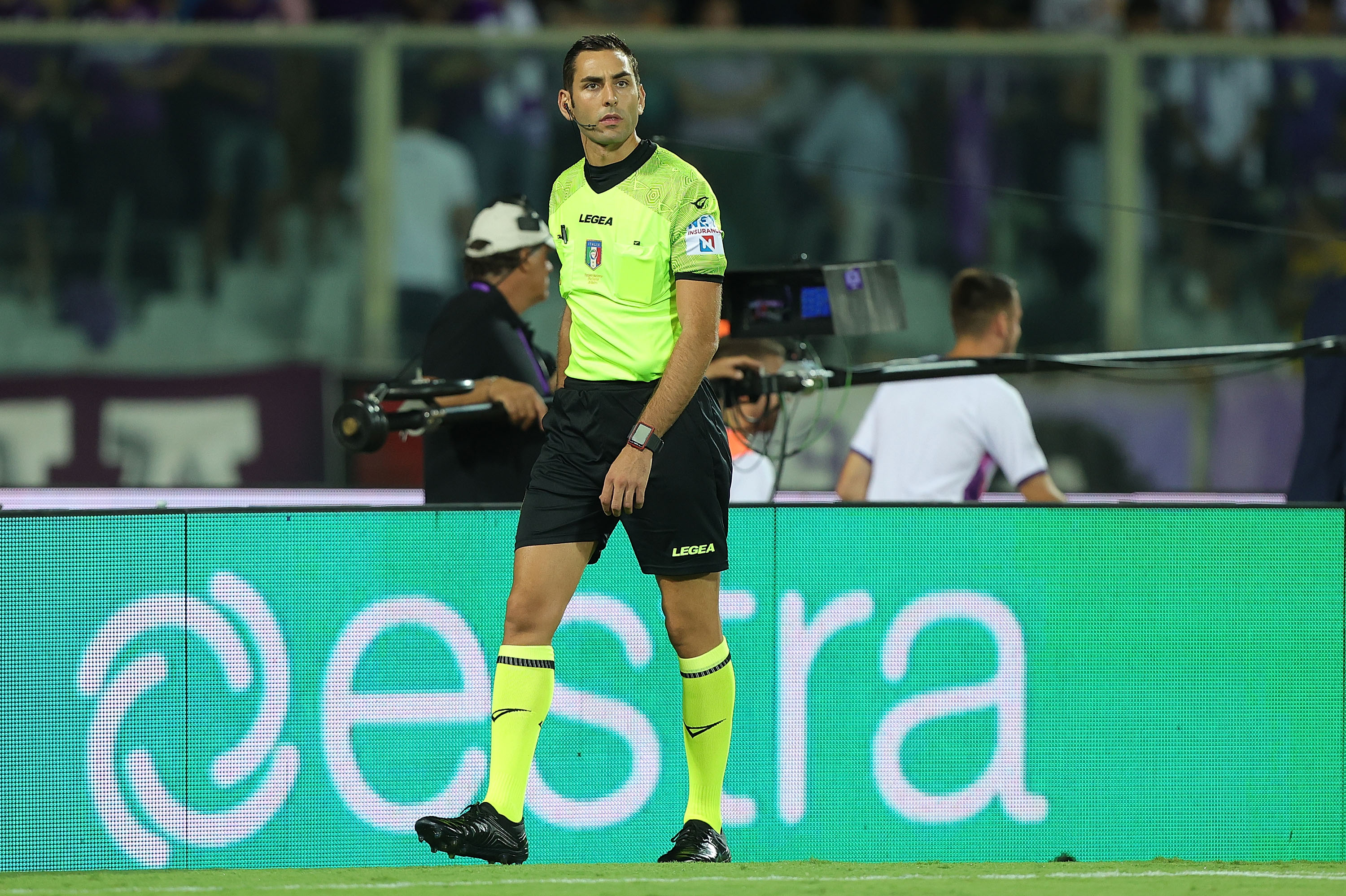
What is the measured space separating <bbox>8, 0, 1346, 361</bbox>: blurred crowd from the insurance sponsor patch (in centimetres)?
520

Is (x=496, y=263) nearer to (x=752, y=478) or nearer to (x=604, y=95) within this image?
(x=752, y=478)

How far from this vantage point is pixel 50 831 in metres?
5.23

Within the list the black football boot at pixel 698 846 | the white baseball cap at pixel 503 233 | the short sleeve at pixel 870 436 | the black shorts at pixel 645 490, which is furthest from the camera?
the short sleeve at pixel 870 436

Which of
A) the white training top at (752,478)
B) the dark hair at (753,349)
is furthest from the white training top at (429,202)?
the dark hair at (753,349)

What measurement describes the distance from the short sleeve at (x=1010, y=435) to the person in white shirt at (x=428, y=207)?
400cm

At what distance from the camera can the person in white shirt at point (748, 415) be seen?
5.79m

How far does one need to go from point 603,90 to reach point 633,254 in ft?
1.25

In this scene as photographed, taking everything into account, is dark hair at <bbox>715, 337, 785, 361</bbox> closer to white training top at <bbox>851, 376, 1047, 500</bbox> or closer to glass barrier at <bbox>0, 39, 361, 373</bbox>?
white training top at <bbox>851, 376, 1047, 500</bbox>

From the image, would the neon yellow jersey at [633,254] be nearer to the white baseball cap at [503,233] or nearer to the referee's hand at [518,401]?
the referee's hand at [518,401]

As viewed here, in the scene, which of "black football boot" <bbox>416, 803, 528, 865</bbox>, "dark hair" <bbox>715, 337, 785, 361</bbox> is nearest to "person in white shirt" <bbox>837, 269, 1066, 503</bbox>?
"dark hair" <bbox>715, 337, 785, 361</bbox>

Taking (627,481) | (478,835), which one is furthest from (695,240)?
(478,835)

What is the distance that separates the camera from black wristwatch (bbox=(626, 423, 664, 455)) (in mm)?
4363

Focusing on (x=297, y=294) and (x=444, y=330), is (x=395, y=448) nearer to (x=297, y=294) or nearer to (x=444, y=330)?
(x=297, y=294)

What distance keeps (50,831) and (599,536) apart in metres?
1.88
